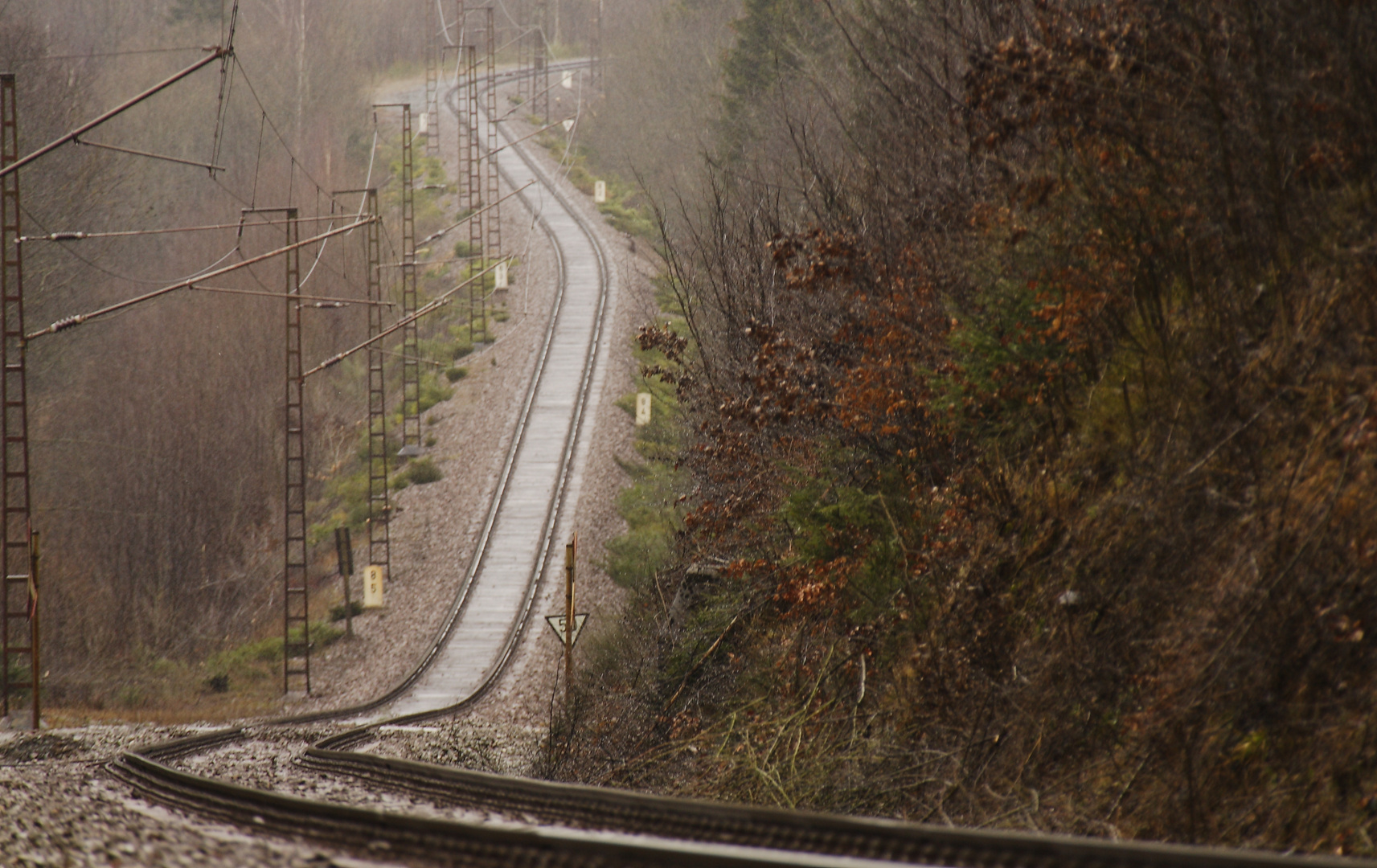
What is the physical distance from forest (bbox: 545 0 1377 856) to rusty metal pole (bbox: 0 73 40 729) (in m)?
9.46

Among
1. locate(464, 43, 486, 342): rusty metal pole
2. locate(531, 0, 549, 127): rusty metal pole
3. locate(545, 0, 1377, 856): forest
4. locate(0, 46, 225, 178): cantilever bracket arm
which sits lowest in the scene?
locate(545, 0, 1377, 856): forest

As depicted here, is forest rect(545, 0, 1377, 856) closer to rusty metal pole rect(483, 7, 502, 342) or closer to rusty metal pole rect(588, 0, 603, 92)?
rusty metal pole rect(483, 7, 502, 342)

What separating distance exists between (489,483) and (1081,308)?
27.2 meters

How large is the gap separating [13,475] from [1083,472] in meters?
16.2

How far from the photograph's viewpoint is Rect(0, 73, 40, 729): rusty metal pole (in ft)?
51.8

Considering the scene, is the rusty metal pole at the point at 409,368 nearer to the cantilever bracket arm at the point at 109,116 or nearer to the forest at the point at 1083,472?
the cantilever bracket arm at the point at 109,116

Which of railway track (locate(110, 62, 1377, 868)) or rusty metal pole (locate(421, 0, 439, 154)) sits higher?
rusty metal pole (locate(421, 0, 439, 154))

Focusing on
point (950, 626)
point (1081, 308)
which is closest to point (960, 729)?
point (950, 626)

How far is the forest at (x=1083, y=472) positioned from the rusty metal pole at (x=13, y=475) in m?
9.46

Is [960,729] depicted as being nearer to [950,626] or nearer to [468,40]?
[950,626]

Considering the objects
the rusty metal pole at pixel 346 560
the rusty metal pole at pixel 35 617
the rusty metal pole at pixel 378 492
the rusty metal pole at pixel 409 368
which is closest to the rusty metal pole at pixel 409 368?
the rusty metal pole at pixel 409 368

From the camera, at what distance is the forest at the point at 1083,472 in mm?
5070

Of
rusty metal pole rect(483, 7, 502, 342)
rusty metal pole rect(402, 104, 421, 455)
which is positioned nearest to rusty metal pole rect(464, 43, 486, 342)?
rusty metal pole rect(483, 7, 502, 342)

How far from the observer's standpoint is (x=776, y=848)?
473 cm
